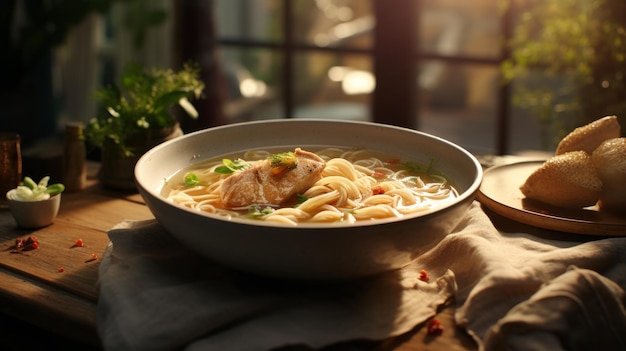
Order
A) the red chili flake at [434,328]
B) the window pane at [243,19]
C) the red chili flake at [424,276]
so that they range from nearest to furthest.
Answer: the red chili flake at [434,328], the red chili flake at [424,276], the window pane at [243,19]

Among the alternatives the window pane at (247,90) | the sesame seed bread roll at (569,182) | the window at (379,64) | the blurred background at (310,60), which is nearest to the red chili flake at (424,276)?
the sesame seed bread roll at (569,182)

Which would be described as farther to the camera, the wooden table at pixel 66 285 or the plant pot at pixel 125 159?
the plant pot at pixel 125 159

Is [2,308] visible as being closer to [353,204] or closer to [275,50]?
[353,204]

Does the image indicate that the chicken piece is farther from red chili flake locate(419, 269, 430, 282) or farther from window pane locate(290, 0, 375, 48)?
window pane locate(290, 0, 375, 48)

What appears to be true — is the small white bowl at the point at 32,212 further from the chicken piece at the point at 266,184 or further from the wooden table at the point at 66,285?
the chicken piece at the point at 266,184

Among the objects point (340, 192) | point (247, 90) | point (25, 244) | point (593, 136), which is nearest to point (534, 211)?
point (593, 136)

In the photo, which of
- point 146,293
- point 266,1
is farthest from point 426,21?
point 146,293

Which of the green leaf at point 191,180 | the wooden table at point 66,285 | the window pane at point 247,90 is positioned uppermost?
the green leaf at point 191,180

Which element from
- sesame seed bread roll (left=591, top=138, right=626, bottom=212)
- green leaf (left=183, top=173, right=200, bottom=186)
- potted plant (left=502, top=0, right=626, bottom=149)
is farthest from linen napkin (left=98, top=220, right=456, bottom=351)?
potted plant (left=502, top=0, right=626, bottom=149)
